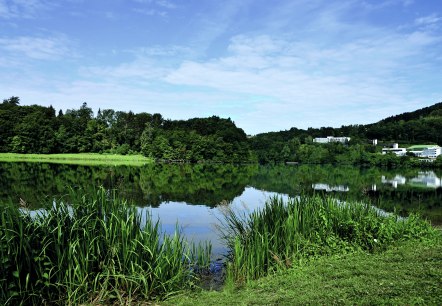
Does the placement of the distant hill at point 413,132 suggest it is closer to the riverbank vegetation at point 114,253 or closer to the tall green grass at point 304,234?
the tall green grass at point 304,234

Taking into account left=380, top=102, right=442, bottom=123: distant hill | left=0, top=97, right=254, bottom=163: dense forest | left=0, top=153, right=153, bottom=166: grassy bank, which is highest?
left=380, top=102, right=442, bottom=123: distant hill

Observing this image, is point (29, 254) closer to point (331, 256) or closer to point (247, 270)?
point (247, 270)

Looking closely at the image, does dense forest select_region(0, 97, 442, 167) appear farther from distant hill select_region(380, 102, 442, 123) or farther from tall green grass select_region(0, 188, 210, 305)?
tall green grass select_region(0, 188, 210, 305)

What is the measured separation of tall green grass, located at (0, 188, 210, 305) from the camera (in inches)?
217

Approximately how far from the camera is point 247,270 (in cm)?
762

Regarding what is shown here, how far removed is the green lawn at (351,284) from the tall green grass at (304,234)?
22.1 inches

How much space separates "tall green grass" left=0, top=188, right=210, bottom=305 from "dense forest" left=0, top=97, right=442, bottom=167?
82.5m

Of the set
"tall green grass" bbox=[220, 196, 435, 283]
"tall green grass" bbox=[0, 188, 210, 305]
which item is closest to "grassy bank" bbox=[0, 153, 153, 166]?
"tall green grass" bbox=[220, 196, 435, 283]

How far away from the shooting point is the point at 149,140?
93.4 meters

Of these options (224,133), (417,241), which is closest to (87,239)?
(417,241)

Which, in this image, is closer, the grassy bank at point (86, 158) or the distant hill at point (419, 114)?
the grassy bank at point (86, 158)

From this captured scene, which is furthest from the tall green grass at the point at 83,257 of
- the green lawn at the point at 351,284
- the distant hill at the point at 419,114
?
the distant hill at the point at 419,114

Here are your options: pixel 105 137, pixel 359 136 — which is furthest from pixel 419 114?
pixel 105 137

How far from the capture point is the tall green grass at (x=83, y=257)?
5.50m
